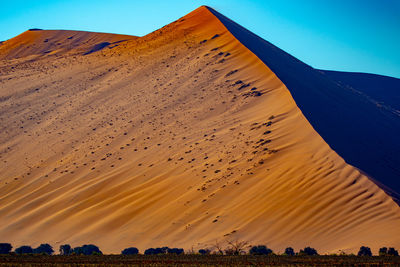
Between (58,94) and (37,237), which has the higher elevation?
(58,94)

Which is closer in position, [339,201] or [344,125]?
[339,201]

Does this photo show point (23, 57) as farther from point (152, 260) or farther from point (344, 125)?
point (152, 260)

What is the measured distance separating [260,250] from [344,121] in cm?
1916

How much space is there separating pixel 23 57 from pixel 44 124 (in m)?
26.7

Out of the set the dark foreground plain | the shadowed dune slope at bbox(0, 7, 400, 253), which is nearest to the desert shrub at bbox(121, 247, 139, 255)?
the shadowed dune slope at bbox(0, 7, 400, 253)

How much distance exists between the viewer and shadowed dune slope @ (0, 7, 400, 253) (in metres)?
24.6

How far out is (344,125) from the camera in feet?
122

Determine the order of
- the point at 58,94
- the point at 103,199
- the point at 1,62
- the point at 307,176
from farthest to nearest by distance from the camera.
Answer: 1. the point at 1,62
2. the point at 58,94
3. the point at 103,199
4. the point at 307,176

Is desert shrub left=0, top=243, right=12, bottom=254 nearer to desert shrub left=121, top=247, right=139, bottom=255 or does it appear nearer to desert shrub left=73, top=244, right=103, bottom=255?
desert shrub left=73, top=244, right=103, bottom=255

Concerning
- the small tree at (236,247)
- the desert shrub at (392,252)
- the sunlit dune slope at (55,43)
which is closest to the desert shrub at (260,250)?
the small tree at (236,247)

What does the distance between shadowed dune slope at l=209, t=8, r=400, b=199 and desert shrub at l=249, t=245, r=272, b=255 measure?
6.64m

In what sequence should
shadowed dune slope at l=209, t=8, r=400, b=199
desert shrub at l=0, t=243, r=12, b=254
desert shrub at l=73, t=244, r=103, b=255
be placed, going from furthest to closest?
shadowed dune slope at l=209, t=8, r=400, b=199, desert shrub at l=0, t=243, r=12, b=254, desert shrub at l=73, t=244, r=103, b=255

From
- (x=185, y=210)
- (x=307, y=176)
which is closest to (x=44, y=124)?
(x=185, y=210)

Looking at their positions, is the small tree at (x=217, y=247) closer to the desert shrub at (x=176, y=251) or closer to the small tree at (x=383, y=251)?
the desert shrub at (x=176, y=251)
